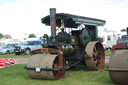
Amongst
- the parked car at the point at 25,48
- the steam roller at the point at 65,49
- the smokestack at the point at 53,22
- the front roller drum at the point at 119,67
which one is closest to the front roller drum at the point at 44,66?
the steam roller at the point at 65,49

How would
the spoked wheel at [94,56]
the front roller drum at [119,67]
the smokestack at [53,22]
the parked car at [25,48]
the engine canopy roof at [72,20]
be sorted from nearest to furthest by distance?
the front roller drum at [119,67], the smokestack at [53,22], the engine canopy roof at [72,20], the spoked wheel at [94,56], the parked car at [25,48]

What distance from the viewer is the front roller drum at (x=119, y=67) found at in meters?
5.00

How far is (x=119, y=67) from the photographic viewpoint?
16.6ft

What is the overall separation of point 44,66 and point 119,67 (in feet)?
7.59

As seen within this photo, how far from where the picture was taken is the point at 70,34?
330 inches

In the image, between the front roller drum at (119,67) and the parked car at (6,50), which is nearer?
the front roller drum at (119,67)

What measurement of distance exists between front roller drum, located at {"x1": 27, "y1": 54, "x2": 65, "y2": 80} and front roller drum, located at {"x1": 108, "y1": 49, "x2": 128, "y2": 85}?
1.86m

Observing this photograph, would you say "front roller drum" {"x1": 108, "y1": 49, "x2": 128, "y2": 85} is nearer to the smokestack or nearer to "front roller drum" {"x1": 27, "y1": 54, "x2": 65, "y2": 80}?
"front roller drum" {"x1": 27, "y1": 54, "x2": 65, "y2": 80}

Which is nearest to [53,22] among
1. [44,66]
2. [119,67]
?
[44,66]

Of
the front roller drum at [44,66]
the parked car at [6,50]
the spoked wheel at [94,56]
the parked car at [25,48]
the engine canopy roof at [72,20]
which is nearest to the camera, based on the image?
the front roller drum at [44,66]

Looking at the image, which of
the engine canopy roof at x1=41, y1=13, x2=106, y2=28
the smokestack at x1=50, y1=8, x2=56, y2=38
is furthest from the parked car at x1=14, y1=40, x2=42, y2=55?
the smokestack at x1=50, y1=8, x2=56, y2=38

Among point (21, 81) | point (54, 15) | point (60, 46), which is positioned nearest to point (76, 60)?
point (60, 46)

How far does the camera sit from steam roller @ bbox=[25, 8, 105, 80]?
6.49 metres

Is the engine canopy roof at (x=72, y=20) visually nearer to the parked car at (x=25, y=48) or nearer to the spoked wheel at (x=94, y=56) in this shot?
the spoked wheel at (x=94, y=56)
